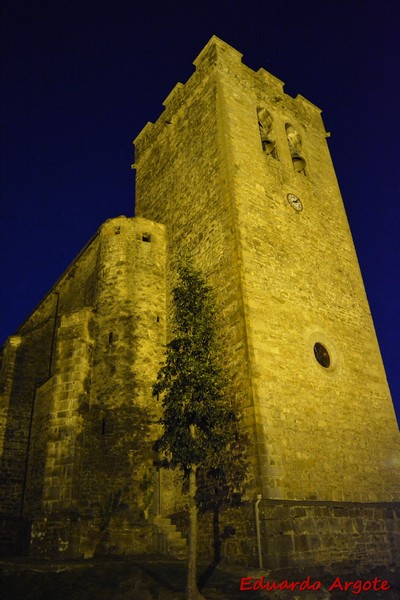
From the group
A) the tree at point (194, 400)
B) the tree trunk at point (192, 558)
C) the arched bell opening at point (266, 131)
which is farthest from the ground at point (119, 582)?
the arched bell opening at point (266, 131)

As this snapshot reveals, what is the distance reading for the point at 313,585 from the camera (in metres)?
8.97

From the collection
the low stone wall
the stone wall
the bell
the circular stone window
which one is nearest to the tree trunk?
the low stone wall

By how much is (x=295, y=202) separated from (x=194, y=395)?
860 centimetres

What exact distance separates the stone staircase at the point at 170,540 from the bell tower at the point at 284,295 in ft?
9.39

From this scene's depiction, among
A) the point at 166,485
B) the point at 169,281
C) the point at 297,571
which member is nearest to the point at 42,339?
the point at 169,281

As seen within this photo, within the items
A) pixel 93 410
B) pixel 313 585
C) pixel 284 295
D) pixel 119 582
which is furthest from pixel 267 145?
pixel 119 582

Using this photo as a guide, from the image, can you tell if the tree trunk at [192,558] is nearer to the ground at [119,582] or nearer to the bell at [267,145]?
the ground at [119,582]

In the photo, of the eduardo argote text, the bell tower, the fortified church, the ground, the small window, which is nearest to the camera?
the ground

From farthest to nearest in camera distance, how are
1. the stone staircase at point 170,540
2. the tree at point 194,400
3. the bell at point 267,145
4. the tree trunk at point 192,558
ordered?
the bell at point 267,145
the stone staircase at point 170,540
the tree at point 194,400
the tree trunk at point 192,558

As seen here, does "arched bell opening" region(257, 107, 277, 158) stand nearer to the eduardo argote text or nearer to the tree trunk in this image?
the tree trunk

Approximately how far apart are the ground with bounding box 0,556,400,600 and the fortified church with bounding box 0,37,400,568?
730 mm

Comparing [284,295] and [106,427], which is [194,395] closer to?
[106,427]

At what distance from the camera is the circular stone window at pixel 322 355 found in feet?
41.9

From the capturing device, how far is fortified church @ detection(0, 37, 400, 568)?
34.6ft
